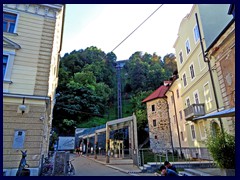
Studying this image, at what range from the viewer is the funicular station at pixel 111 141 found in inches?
401

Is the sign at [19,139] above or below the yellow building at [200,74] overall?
below

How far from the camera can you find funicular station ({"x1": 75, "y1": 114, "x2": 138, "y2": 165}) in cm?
1020

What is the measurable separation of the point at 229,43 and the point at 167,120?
14804mm

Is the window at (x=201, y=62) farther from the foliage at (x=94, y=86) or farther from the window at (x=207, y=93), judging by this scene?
the foliage at (x=94, y=86)

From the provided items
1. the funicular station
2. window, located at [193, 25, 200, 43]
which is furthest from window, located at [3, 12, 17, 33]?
window, located at [193, 25, 200, 43]

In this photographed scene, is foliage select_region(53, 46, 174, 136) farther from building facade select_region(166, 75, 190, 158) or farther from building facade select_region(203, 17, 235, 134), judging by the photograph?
building facade select_region(166, 75, 190, 158)

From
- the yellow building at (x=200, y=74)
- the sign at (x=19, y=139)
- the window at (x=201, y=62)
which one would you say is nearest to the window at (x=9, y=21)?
the sign at (x=19, y=139)

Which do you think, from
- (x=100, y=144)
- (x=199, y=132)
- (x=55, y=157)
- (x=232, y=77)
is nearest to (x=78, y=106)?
(x=100, y=144)

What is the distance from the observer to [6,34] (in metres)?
7.22

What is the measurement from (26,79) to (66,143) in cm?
1550

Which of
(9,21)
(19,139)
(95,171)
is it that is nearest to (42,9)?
(9,21)

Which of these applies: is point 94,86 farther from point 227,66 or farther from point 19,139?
point 19,139

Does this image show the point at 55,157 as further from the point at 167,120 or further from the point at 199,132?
the point at 167,120

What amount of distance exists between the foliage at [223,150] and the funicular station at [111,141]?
4285 mm
